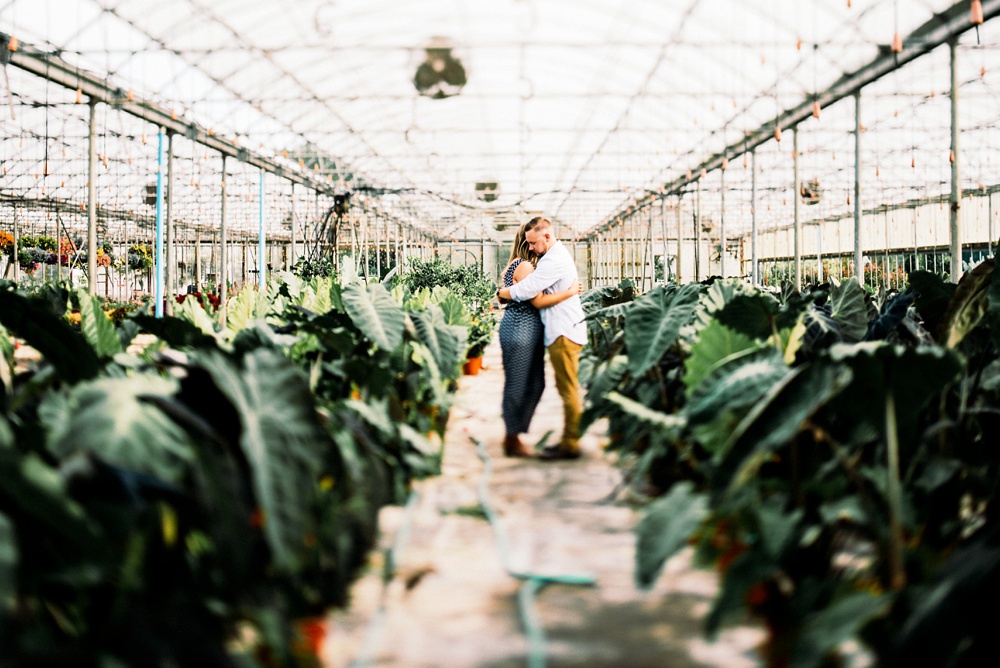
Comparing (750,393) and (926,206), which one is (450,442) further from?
(926,206)

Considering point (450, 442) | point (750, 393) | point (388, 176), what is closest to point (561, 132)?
point (388, 176)

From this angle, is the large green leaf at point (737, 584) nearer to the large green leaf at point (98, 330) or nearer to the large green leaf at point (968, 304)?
the large green leaf at point (968, 304)

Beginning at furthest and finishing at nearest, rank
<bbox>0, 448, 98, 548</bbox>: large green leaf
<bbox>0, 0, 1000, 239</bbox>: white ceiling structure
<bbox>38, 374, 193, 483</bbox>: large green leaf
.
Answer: <bbox>0, 0, 1000, 239</bbox>: white ceiling structure → <bbox>38, 374, 193, 483</bbox>: large green leaf → <bbox>0, 448, 98, 548</bbox>: large green leaf

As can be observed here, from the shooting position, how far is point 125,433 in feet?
4.64

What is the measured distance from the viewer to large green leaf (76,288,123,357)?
273cm

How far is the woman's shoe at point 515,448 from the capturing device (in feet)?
12.5

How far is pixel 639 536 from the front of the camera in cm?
165

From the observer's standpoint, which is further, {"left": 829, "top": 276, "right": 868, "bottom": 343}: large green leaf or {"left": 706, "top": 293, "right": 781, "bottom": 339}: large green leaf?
{"left": 829, "top": 276, "right": 868, "bottom": 343}: large green leaf

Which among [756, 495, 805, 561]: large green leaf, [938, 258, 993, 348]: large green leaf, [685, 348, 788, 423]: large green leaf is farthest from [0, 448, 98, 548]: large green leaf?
[938, 258, 993, 348]: large green leaf

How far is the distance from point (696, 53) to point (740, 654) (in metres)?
10.7

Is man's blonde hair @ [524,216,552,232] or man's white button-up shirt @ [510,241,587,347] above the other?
man's blonde hair @ [524,216,552,232]

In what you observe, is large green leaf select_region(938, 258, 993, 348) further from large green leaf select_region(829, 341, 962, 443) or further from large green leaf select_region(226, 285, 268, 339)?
large green leaf select_region(226, 285, 268, 339)

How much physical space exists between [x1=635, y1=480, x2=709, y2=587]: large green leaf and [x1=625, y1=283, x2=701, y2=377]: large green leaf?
111 cm

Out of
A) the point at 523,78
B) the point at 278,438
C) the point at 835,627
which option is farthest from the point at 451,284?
the point at 835,627
